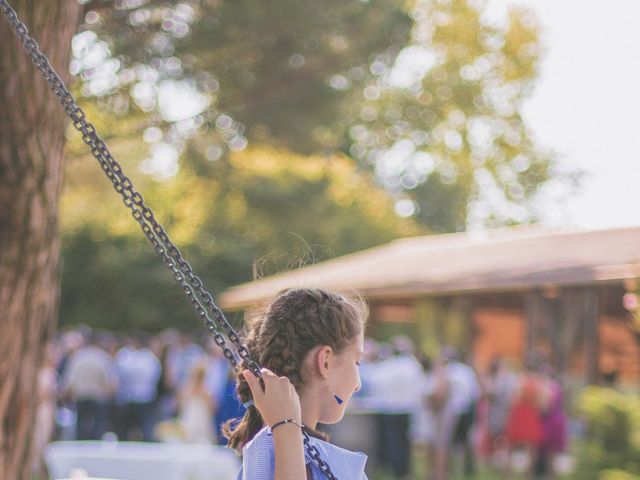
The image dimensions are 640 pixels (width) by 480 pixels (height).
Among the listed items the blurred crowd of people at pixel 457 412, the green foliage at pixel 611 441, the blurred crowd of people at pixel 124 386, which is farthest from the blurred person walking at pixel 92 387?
the green foliage at pixel 611 441

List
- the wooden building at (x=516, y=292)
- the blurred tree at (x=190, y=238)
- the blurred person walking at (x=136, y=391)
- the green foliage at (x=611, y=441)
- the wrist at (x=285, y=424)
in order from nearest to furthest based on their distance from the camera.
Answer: the wrist at (x=285, y=424) → the green foliage at (x=611, y=441) → the wooden building at (x=516, y=292) → the blurred person walking at (x=136, y=391) → the blurred tree at (x=190, y=238)

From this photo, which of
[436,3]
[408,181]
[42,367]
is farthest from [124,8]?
[408,181]

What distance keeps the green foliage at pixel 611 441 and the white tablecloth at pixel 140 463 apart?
2.77m

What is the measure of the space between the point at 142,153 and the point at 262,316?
35.6 meters

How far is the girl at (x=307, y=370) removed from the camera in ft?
7.99

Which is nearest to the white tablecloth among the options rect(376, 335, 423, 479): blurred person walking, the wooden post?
rect(376, 335, 423, 479): blurred person walking

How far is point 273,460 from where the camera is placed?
2.42m

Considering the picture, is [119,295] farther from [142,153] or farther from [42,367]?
[42,367]

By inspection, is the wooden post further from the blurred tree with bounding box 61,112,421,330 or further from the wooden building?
the blurred tree with bounding box 61,112,421,330

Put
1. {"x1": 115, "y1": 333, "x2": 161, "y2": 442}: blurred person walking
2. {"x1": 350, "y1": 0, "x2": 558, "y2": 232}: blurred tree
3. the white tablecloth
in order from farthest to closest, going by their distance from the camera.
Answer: {"x1": 350, "y1": 0, "x2": 558, "y2": 232}: blurred tree
{"x1": 115, "y1": 333, "x2": 161, "y2": 442}: blurred person walking
the white tablecloth

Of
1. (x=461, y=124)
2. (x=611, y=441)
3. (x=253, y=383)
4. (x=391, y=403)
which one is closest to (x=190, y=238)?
(x=461, y=124)

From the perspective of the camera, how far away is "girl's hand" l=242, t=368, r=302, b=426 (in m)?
2.37

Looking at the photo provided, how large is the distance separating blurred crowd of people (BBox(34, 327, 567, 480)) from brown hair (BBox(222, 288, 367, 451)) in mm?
8658

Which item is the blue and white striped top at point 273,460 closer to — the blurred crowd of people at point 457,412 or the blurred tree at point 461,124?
the blurred crowd of people at point 457,412
